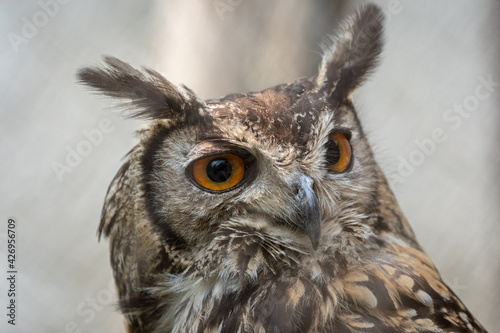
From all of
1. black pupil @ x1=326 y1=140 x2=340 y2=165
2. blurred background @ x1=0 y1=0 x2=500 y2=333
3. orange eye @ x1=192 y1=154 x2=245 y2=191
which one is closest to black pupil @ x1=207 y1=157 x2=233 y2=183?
orange eye @ x1=192 y1=154 x2=245 y2=191

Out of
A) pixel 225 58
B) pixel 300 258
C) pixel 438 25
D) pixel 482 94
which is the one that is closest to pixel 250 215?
pixel 300 258

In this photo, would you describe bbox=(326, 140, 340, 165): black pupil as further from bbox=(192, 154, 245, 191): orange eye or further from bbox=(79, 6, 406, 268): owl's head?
bbox=(192, 154, 245, 191): orange eye

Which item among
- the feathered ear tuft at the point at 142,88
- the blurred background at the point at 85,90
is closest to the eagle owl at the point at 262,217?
the feathered ear tuft at the point at 142,88

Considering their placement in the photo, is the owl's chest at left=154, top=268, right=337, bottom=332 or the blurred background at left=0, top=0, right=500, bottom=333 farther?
the blurred background at left=0, top=0, right=500, bottom=333

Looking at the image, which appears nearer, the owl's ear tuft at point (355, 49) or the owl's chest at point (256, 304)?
the owl's chest at point (256, 304)

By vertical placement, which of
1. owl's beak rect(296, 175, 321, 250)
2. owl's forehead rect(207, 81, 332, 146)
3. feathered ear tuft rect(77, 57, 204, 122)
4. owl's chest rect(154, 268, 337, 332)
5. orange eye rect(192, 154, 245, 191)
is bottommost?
owl's chest rect(154, 268, 337, 332)

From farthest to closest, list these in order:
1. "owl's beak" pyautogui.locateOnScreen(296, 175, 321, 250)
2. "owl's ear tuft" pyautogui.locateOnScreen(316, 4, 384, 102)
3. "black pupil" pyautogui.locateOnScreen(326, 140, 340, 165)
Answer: "owl's ear tuft" pyautogui.locateOnScreen(316, 4, 384, 102) → "black pupil" pyautogui.locateOnScreen(326, 140, 340, 165) → "owl's beak" pyautogui.locateOnScreen(296, 175, 321, 250)

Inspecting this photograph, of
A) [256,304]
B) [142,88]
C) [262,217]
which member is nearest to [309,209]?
[262,217]

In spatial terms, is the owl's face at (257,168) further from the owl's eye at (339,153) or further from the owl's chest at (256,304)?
the owl's chest at (256,304)
